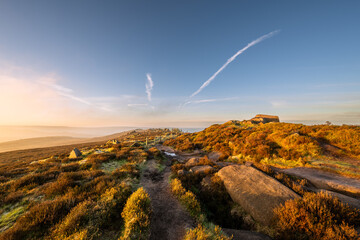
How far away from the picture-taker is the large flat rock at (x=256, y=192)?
217 inches

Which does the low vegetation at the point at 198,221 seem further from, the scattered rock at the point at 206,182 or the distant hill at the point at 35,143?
the distant hill at the point at 35,143

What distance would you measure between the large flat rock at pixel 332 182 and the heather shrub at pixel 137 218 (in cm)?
1098

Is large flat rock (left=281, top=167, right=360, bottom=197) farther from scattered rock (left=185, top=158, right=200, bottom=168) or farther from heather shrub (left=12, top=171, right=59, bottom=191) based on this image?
heather shrub (left=12, top=171, right=59, bottom=191)

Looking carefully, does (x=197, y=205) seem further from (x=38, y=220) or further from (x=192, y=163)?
(x=192, y=163)

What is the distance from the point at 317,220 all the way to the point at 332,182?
5869 millimetres

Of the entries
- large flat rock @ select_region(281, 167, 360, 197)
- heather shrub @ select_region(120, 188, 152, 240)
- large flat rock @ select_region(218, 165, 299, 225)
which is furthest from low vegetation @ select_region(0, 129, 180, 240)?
large flat rock @ select_region(281, 167, 360, 197)

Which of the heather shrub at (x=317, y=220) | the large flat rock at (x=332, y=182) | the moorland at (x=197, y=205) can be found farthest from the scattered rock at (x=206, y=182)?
the large flat rock at (x=332, y=182)

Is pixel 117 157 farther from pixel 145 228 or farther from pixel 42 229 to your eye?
pixel 145 228

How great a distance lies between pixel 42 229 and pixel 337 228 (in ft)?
32.2

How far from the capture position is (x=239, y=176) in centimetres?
833

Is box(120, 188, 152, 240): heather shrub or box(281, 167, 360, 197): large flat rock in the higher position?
box(120, 188, 152, 240): heather shrub

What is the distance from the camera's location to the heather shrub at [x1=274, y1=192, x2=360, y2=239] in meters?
A: 3.75

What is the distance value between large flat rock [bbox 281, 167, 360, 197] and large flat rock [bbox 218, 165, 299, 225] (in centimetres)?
335

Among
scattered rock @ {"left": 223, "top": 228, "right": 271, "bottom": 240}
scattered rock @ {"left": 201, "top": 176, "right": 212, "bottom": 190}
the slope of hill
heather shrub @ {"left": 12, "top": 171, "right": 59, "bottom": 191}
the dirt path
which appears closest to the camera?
scattered rock @ {"left": 223, "top": 228, "right": 271, "bottom": 240}
